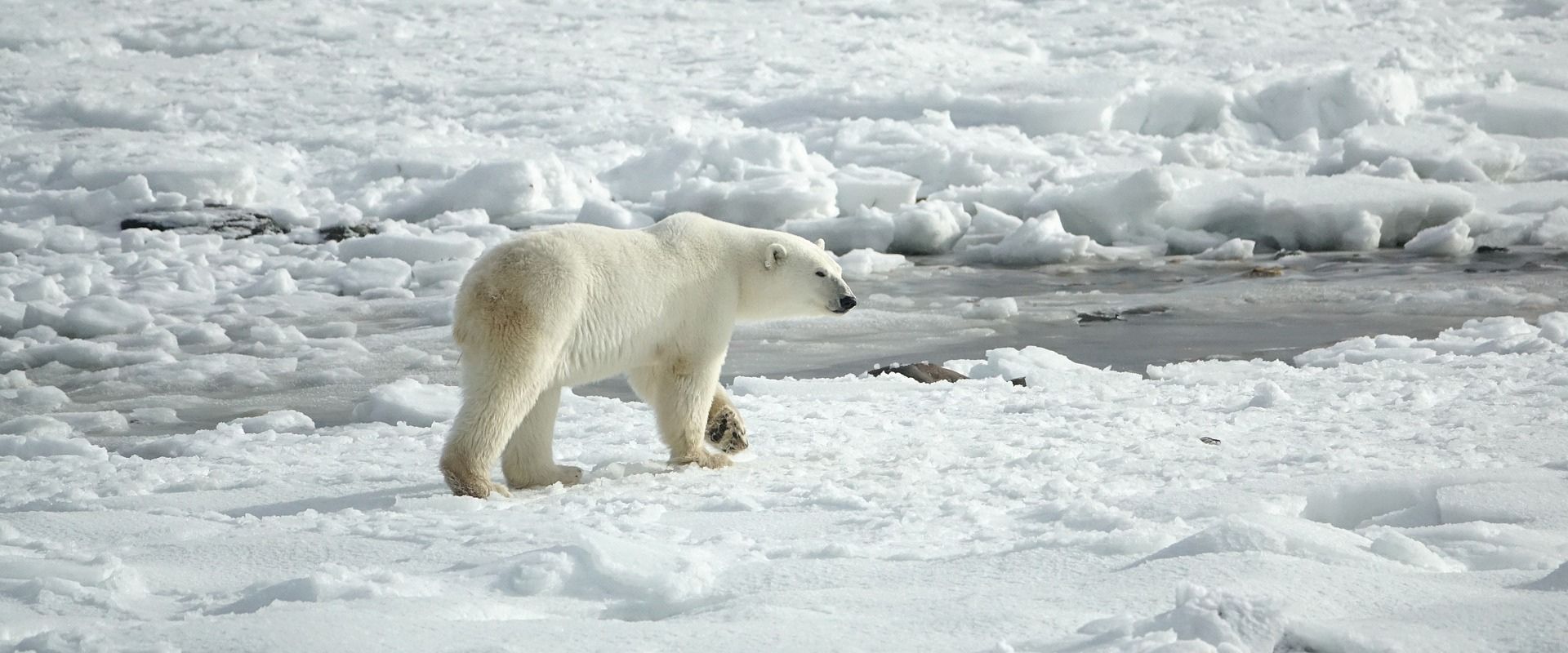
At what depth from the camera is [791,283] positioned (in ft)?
15.3

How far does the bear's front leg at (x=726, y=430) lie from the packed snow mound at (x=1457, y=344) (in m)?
3.30

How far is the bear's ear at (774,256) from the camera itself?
Result: 4574 millimetres

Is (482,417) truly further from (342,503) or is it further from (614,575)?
(614,575)

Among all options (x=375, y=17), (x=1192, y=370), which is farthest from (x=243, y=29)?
(x=1192, y=370)

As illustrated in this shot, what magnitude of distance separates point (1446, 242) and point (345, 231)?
31.2 ft

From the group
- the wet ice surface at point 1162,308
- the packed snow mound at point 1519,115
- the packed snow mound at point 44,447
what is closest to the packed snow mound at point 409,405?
the packed snow mound at point 44,447

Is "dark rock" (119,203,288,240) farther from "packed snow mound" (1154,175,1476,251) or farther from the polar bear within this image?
the polar bear

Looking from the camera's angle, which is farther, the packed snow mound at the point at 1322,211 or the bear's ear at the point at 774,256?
the packed snow mound at the point at 1322,211

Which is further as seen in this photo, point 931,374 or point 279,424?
point 931,374

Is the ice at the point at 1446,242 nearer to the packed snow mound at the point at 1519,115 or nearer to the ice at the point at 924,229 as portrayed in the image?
the ice at the point at 924,229

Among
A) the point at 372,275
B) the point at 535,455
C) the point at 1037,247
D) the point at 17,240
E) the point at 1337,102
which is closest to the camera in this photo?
the point at 535,455

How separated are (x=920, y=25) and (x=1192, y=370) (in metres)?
16.2

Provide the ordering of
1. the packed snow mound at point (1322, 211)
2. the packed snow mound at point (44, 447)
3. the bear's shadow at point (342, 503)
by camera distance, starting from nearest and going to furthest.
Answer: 1. the bear's shadow at point (342, 503)
2. the packed snow mound at point (44, 447)
3. the packed snow mound at point (1322, 211)

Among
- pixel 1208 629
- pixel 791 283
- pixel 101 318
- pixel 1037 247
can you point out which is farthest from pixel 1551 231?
pixel 1208 629
